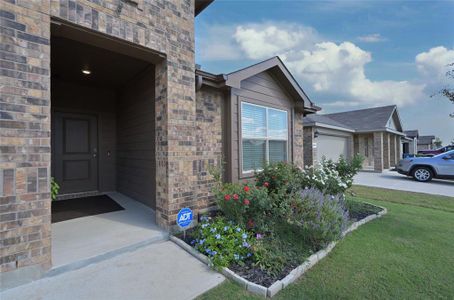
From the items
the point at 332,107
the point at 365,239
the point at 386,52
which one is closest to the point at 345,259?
the point at 365,239

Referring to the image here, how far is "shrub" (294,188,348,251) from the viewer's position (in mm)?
3011

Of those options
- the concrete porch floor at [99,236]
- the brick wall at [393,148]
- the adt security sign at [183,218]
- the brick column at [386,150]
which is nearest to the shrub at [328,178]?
the adt security sign at [183,218]

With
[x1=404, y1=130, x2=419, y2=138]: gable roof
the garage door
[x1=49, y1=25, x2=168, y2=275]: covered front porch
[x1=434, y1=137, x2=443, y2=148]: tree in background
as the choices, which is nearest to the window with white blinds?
[x1=49, y1=25, x2=168, y2=275]: covered front porch

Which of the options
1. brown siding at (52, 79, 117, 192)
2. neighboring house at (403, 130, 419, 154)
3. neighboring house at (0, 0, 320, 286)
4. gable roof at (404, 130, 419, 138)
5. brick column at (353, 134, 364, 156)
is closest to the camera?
neighboring house at (0, 0, 320, 286)

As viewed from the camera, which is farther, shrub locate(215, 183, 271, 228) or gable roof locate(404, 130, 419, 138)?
gable roof locate(404, 130, 419, 138)

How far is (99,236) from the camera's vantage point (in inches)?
122

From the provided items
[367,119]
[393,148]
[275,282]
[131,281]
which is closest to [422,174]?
[367,119]

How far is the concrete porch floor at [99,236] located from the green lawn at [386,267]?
4.50 ft

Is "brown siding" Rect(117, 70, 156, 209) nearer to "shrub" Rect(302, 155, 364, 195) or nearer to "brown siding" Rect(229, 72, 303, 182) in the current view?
"brown siding" Rect(229, 72, 303, 182)

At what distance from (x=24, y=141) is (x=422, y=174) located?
13354mm

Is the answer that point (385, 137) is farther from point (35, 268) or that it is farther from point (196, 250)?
point (35, 268)

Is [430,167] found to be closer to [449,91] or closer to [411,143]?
[449,91]

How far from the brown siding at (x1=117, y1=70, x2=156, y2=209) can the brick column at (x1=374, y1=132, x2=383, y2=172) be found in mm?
14073

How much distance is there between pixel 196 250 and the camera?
2.88 meters
